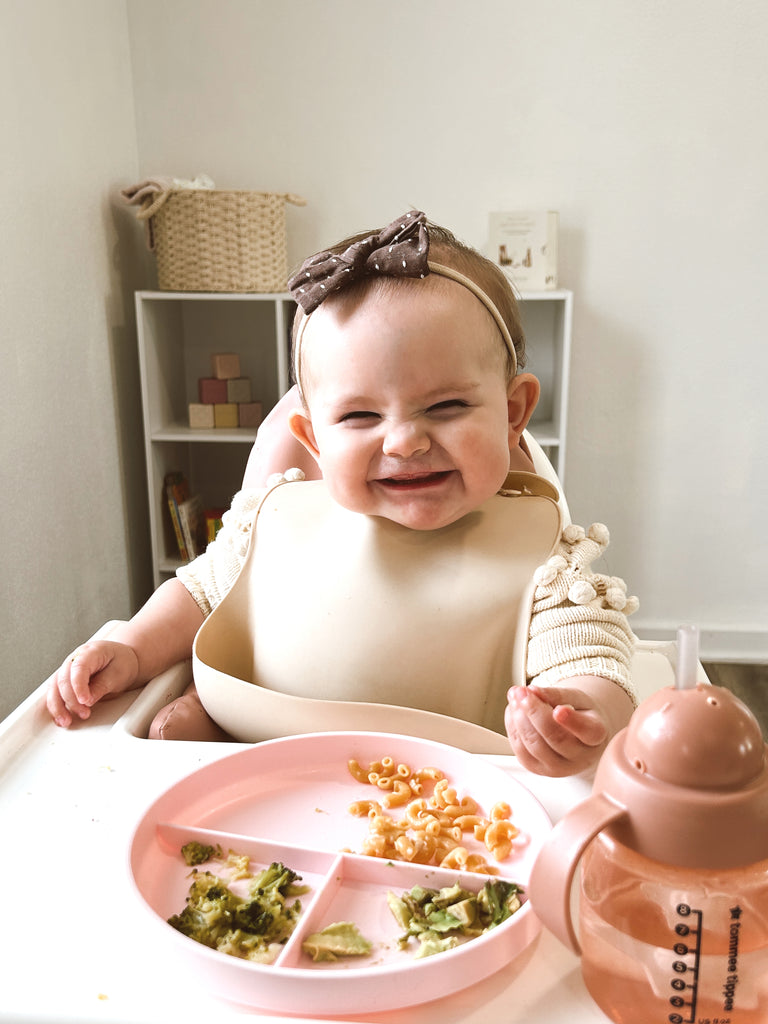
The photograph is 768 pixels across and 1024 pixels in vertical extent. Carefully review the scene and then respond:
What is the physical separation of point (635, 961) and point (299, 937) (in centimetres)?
17

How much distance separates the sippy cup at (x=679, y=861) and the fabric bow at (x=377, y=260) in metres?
0.47

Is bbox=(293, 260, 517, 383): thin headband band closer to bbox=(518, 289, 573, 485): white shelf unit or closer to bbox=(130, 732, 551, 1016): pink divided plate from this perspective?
bbox=(130, 732, 551, 1016): pink divided plate

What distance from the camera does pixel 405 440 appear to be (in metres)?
0.78

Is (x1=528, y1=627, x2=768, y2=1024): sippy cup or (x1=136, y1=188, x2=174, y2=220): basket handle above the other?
(x1=136, y1=188, x2=174, y2=220): basket handle

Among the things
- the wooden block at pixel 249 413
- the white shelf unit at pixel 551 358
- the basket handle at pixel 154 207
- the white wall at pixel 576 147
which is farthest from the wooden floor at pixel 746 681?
the basket handle at pixel 154 207

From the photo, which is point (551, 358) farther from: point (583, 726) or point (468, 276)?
point (583, 726)

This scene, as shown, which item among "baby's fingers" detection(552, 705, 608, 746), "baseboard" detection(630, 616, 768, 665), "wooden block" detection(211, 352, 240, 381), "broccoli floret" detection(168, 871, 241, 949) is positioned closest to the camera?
"broccoli floret" detection(168, 871, 241, 949)

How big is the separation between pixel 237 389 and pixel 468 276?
1996 millimetres

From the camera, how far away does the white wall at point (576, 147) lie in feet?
8.43

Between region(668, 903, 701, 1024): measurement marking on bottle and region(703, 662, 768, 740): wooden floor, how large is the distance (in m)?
2.14

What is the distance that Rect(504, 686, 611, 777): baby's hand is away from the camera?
2.08 ft

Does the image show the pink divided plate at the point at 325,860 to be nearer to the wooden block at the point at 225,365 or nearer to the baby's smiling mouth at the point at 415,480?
the baby's smiling mouth at the point at 415,480

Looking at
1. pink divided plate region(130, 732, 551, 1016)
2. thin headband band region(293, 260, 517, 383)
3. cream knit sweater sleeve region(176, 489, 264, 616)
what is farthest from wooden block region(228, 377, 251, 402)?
pink divided plate region(130, 732, 551, 1016)

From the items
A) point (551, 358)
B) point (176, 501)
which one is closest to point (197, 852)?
point (176, 501)
